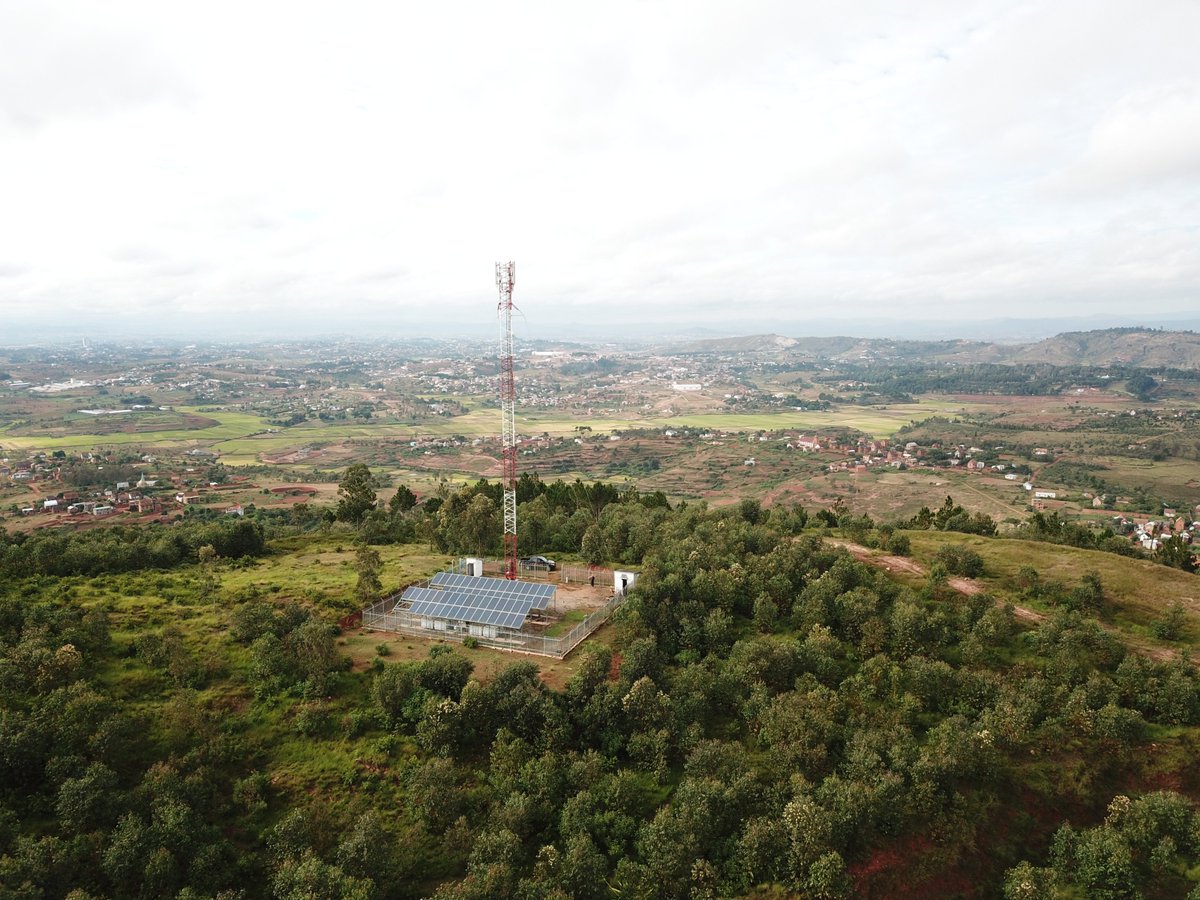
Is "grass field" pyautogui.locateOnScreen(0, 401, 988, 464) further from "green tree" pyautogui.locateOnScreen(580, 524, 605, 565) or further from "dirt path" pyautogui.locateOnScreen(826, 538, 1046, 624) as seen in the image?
"dirt path" pyautogui.locateOnScreen(826, 538, 1046, 624)

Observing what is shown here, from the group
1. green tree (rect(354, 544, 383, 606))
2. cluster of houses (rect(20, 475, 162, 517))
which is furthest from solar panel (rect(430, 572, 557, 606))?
cluster of houses (rect(20, 475, 162, 517))

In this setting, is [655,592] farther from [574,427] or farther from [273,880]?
[574,427]

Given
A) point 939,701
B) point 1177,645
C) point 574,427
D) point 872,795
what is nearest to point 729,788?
point 872,795

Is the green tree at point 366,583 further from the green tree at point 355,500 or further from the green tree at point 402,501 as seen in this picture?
the green tree at point 402,501

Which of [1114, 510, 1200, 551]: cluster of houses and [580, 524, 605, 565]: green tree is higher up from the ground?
[580, 524, 605, 565]: green tree

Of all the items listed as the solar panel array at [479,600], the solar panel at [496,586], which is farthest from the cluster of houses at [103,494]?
the solar panel array at [479,600]

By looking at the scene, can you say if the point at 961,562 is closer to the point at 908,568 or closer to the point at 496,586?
the point at 908,568
